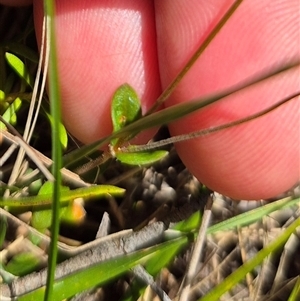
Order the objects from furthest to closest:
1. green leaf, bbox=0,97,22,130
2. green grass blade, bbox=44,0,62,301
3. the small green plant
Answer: green leaf, bbox=0,97,22,130, the small green plant, green grass blade, bbox=44,0,62,301

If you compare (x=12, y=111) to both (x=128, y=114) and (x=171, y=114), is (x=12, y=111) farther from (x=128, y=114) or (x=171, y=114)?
(x=171, y=114)

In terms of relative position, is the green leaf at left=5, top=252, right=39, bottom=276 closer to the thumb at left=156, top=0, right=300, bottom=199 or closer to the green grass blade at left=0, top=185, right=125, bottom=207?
the green grass blade at left=0, top=185, right=125, bottom=207

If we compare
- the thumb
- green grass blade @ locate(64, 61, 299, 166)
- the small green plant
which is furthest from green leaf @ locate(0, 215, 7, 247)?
the thumb

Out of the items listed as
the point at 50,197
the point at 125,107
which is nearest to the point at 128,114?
the point at 125,107

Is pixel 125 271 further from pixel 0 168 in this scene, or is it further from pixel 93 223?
pixel 0 168

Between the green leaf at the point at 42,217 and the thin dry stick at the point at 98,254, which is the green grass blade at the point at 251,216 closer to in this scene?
the thin dry stick at the point at 98,254

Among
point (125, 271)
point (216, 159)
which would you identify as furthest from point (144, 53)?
point (125, 271)
